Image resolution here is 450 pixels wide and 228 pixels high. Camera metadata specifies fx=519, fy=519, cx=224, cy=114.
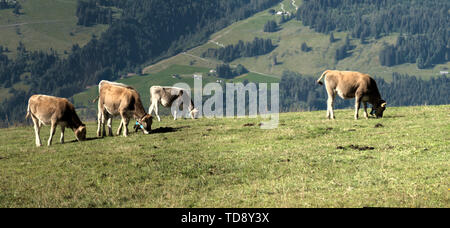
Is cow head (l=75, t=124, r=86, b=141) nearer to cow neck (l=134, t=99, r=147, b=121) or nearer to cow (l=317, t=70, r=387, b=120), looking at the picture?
cow neck (l=134, t=99, r=147, b=121)

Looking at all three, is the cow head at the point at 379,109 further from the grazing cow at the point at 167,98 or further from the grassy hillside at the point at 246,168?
the grazing cow at the point at 167,98

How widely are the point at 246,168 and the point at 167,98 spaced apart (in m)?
22.4

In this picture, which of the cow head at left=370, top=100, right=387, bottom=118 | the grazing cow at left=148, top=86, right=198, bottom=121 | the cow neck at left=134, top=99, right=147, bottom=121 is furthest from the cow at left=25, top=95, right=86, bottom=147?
the cow head at left=370, top=100, right=387, bottom=118

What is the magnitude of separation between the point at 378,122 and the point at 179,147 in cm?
1112

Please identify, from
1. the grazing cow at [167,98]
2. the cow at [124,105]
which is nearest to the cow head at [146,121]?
the cow at [124,105]

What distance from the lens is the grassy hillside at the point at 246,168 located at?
45.3 ft

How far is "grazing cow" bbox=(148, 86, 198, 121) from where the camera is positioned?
128ft

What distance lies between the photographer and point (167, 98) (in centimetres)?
3919

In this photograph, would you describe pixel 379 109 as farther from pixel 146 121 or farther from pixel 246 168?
pixel 246 168

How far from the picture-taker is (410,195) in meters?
Result: 13.1

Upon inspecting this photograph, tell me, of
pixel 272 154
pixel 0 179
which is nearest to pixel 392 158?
pixel 272 154

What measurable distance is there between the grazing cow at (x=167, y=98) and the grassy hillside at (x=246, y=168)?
11.6m
